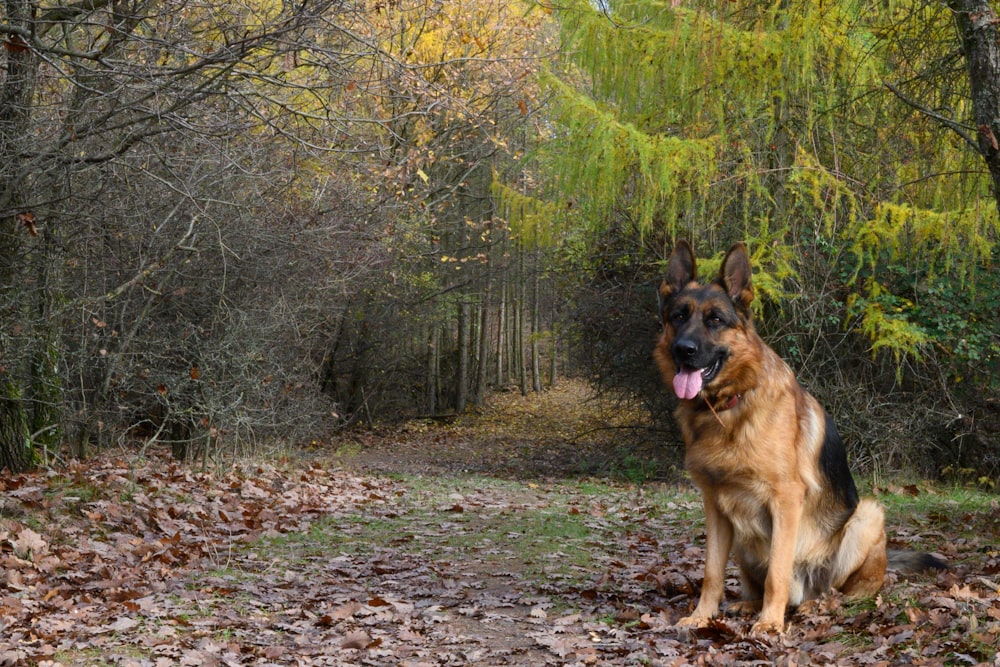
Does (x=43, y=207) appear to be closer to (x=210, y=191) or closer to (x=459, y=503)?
(x=210, y=191)

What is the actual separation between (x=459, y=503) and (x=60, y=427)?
490 centimetres

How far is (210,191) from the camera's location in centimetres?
1194

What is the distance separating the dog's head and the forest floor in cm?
149

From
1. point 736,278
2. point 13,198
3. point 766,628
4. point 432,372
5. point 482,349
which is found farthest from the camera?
point 482,349

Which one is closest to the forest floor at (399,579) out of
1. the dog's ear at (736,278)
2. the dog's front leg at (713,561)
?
the dog's front leg at (713,561)

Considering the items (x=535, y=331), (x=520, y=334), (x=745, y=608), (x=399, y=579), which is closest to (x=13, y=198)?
(x=399, y=579)

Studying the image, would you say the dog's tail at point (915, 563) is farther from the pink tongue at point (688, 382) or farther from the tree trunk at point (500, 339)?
the tree trunk at point (500, 339)

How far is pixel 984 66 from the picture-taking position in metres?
6.34

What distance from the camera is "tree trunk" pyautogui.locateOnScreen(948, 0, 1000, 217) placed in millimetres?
6270

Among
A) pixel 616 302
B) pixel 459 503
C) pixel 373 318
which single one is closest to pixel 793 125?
pixel 616 302

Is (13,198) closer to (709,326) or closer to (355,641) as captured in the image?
(355,641)

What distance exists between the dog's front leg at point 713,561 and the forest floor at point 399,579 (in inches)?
5.6

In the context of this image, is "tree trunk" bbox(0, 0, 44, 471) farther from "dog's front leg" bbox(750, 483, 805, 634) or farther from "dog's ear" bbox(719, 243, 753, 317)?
"dog's front leg" bbox(750, 483, 805, 634)

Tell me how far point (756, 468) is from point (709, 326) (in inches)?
34.9
